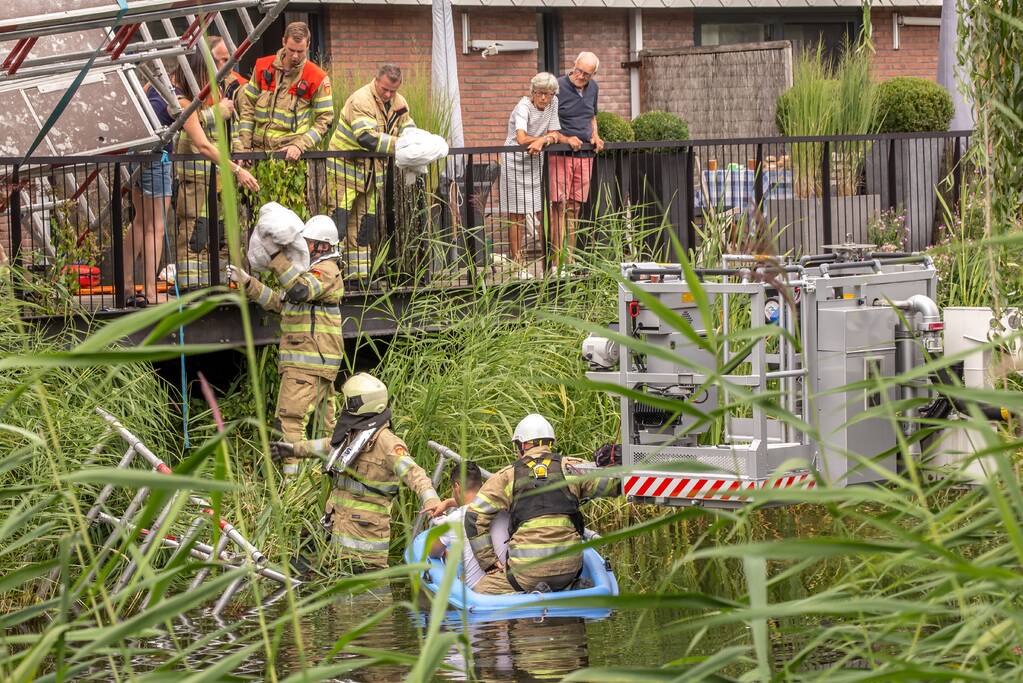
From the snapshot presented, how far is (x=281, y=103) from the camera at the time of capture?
1112cm

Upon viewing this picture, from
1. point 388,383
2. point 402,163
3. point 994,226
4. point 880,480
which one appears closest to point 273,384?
point 388,383

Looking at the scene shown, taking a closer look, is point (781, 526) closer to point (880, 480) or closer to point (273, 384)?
point (880, 480)

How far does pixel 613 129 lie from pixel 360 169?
6.76m

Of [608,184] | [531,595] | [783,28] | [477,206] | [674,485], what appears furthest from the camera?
[783,28]

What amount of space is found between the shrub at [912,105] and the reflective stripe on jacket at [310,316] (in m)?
8.27

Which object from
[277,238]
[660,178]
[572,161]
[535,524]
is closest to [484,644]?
[535,524]

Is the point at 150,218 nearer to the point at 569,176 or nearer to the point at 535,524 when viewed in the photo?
the point at 569,176

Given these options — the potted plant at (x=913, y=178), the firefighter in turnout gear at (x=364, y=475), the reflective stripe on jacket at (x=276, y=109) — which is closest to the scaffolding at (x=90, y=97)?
the reflective stripe on jacket at (x=276, y=109)

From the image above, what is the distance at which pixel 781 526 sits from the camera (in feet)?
31.8

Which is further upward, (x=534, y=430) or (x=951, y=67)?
(x=951, y=67)

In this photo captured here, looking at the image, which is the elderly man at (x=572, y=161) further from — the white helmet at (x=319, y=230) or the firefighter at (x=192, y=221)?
the firefighter at (x=192, y=221)

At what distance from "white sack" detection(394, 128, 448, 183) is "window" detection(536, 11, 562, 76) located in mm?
8985

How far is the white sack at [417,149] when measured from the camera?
10984 millimetres

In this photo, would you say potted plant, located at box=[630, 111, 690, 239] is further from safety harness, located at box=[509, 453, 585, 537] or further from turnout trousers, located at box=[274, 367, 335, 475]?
safety harness, located at box=[509, 453, 585, 537]
